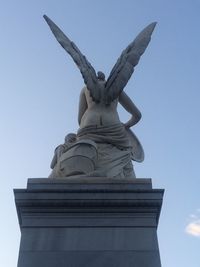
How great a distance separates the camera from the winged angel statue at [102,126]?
34.3ft

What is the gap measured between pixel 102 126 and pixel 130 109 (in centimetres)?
160

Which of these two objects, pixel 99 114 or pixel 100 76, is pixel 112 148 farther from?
pixel 100 76

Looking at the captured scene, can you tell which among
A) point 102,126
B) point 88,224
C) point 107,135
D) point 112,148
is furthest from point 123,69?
point 88,224

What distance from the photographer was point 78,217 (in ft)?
29.6

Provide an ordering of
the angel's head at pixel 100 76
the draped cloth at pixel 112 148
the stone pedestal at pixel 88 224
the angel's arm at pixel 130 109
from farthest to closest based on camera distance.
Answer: the angel's head at pixel 100 76 < the angel's arm at pixel 130 109 < the draped cloth at pixel 112 148 < the stone pedestal at pixel 88 224

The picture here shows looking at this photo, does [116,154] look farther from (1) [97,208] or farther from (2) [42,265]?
→ (2) [42,265]

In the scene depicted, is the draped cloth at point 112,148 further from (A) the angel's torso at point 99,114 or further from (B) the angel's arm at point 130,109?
(B) the angel's arm at point 130,109

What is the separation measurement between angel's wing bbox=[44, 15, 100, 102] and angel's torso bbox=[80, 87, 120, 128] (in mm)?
215

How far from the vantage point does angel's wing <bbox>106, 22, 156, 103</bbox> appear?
41.4ft

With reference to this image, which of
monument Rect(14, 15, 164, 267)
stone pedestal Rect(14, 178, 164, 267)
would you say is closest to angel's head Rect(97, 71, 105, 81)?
monument Rect(14, 15, 164, 267)

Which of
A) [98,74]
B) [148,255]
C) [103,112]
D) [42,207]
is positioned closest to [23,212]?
[42,207]

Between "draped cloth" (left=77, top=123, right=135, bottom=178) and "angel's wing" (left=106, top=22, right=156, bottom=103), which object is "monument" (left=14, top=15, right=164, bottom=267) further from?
"angel's wing" (left=106, top=22, right=156, bottom=103)

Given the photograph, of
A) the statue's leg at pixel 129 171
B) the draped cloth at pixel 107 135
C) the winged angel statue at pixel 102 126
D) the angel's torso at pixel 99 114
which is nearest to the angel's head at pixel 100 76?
the winged angel statue at pixel 102 126

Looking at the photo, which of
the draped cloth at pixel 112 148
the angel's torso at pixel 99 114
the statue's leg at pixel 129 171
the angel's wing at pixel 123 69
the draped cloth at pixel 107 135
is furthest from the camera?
the angel's wing at pixel 123 69
